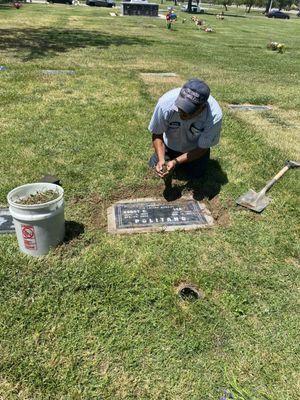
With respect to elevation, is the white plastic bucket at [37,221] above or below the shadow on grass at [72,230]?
above

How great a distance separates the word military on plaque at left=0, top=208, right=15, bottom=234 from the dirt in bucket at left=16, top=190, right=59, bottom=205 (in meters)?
0.64

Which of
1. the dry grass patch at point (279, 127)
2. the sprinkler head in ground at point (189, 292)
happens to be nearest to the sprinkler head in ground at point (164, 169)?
the sprinkler head in ground at point (189, 292)

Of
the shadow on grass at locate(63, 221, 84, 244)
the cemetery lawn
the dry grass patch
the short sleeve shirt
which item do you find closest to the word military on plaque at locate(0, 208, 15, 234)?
the cemetery lawn

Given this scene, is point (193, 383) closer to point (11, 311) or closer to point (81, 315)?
point (81, 315)

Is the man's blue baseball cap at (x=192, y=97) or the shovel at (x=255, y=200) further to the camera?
the shovel at (x=255, y=200)

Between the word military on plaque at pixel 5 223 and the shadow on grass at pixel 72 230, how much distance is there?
1.86 feet

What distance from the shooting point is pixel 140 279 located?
3.36m

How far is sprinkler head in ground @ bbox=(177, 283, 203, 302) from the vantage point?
323 cm

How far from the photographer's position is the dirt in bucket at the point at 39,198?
3281 mm

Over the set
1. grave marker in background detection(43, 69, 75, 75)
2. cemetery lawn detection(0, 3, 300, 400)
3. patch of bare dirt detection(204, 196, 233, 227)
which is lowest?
grave marker in background detection(43, 69, 75, 75)

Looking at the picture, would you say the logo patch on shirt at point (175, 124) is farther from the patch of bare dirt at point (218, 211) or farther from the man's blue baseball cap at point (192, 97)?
the patch of bare dirt at point (218, 211)

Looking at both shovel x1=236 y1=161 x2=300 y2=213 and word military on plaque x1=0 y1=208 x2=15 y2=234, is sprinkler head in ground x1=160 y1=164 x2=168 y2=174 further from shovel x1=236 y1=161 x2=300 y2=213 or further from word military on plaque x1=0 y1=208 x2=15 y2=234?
word military on plaque x1=0 y1=208 x2=15 y2=234

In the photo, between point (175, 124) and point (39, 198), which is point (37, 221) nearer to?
point (39, 198)

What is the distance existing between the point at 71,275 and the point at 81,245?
42cm
